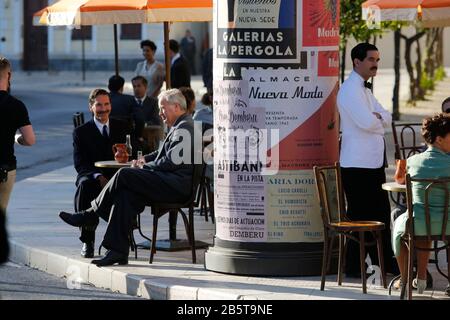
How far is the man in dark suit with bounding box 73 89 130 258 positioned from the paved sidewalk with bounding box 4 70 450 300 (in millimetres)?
587

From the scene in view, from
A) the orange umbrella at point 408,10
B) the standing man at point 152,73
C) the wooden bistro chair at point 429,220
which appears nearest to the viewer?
the wooden bistro chair at point 429,220

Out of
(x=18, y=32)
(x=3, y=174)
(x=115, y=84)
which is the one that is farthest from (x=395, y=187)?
(x=18, y=32)

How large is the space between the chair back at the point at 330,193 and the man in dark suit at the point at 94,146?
→ 2.18 meters

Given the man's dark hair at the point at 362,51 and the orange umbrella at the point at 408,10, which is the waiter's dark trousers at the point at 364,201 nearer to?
the man's dark hair at the point at 362,51

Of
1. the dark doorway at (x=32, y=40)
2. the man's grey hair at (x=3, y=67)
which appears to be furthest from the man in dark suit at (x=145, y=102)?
the dark doorway at (x=32, y=40)

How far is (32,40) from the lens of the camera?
54.4 meters

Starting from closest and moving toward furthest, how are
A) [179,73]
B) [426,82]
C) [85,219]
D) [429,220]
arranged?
1. [429,220]
2. [85,219]
3. [179,73]
4. [426,82]

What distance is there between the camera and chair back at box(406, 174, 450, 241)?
9.39 m

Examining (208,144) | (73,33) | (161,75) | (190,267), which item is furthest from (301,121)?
(73,33)

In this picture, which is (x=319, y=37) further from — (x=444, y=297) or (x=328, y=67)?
(x=444, y=297)

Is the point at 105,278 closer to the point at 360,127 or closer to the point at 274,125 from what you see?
the point at 274,125

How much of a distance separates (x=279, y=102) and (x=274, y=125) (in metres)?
0.19

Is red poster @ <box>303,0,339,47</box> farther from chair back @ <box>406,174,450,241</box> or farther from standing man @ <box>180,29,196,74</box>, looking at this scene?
standing man @ <box>180,29,196,74</box>

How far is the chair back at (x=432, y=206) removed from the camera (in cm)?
939
